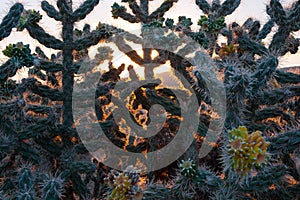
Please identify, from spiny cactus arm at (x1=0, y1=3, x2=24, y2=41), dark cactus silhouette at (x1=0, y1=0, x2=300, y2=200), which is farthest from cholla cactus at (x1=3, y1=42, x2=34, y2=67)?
spiny cactus arm at (x1=0, y1=3, x2=24, y2=41)

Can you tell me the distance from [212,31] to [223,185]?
7.17 ft

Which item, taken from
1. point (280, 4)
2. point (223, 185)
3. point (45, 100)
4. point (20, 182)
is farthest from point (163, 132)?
point (45, 100)

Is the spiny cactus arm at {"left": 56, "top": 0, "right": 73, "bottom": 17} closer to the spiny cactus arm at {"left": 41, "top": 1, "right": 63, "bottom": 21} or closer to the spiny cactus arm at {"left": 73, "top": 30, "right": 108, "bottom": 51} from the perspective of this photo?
the spiny cactus arm at {"left": 41, "top": 1, "right": 63, "bottom": 21}

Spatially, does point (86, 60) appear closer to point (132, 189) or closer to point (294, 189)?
point (132, 189)

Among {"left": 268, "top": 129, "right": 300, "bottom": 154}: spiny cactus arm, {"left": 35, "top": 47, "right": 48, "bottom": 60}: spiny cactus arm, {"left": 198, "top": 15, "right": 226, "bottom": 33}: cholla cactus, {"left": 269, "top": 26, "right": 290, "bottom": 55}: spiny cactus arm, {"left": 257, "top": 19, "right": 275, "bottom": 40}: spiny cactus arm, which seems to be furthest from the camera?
{"left": 257, "top": 19, "right": 275, "bottom": 40}: spiny cactus arm

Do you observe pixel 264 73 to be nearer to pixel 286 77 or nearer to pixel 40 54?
pixel 286 77

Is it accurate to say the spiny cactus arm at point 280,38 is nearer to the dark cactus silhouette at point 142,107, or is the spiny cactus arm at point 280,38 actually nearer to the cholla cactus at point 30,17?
the dark cactus silhouette at point 142,107

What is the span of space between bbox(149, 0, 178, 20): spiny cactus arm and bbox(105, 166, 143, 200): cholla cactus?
3.13 metres

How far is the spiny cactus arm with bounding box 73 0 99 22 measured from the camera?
12.3 feet

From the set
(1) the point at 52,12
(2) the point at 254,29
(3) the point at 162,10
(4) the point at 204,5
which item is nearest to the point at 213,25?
(2) the point at 254,29

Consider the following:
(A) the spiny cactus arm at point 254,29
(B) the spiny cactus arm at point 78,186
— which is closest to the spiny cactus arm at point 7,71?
(B) the spiny cactus arm at point 78,186

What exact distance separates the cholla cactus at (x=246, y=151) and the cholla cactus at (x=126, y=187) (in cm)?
61

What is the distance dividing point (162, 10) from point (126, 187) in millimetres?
3318

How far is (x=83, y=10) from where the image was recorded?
12.3 feet
